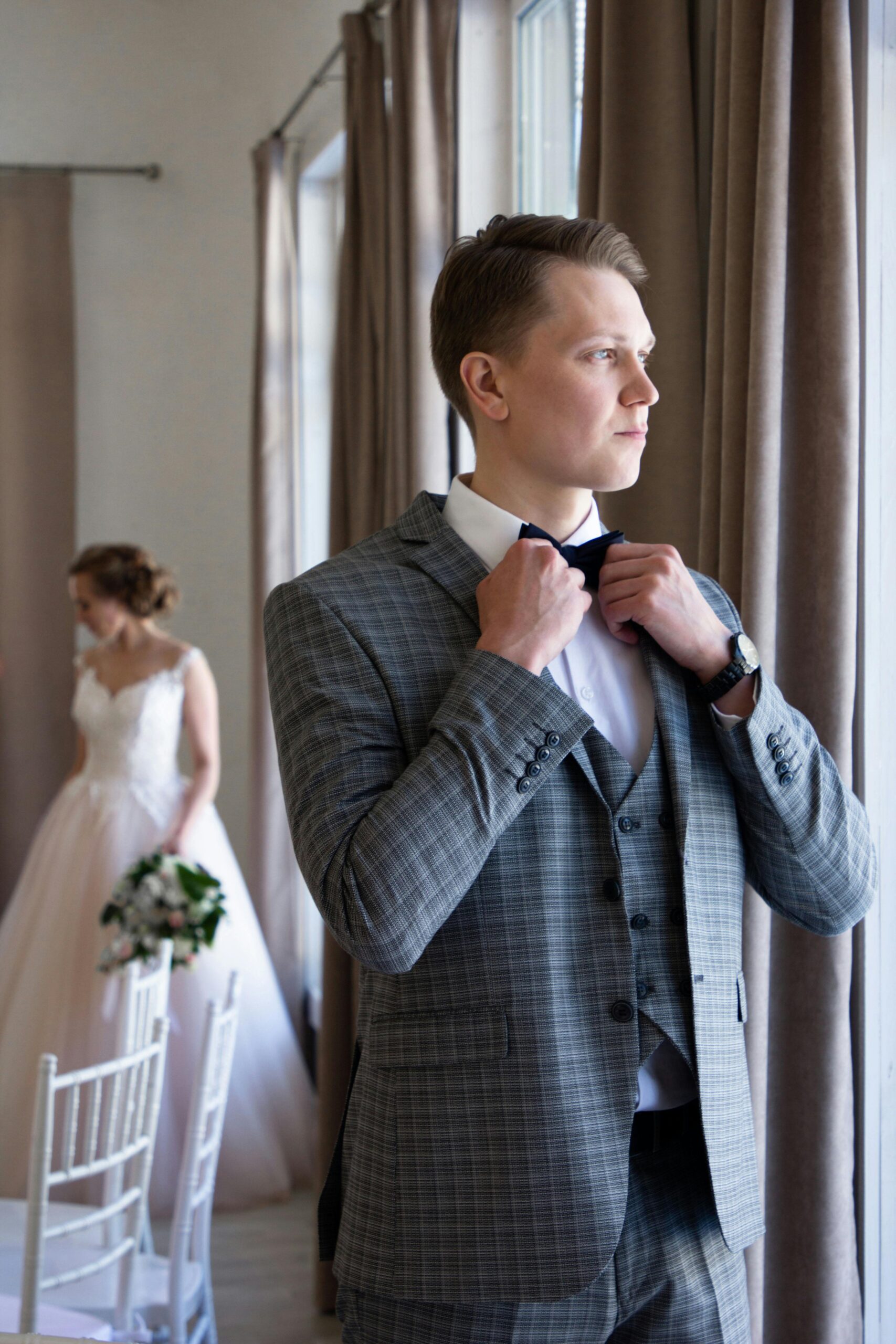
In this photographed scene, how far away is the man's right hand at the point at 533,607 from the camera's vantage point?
1.07m

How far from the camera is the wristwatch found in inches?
45.8

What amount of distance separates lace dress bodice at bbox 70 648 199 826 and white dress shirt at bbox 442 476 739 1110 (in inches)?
110

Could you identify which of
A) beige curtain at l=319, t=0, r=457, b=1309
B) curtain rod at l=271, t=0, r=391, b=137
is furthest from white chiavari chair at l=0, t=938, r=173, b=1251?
curtain rod at l=271, t=0, r=391, b=137

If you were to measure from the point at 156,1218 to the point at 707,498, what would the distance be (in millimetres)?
2700

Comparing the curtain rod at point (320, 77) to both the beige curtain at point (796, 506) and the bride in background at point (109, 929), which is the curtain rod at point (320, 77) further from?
the beige curtain at point (796, 506)

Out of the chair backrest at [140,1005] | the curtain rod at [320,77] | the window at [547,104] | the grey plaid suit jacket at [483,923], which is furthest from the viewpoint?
the curtain rod at [320,77]

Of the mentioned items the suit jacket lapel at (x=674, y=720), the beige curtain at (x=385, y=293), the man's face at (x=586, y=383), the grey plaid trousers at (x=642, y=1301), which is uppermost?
the beige curtain at (x=385, y=293)

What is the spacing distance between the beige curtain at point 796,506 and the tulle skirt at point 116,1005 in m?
2.15

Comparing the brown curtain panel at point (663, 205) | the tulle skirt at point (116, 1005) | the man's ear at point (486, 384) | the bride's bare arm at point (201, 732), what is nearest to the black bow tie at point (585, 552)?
the man's ear at point (486, 384)

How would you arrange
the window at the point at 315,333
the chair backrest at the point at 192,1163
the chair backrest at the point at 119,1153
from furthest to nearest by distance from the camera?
the window at the point at 315,333 < the chair backrest at the point at 192,1163 < the chair backrest at the point at 119,1153

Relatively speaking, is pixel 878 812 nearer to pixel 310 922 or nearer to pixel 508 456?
pixel 508 456

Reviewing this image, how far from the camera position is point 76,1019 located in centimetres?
355

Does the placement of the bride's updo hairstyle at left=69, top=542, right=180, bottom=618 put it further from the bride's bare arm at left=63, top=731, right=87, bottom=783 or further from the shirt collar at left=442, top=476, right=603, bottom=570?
the shirt collar at left=442, top=476, right=603, bottom=570

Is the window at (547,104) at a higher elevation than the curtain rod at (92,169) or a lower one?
lower
